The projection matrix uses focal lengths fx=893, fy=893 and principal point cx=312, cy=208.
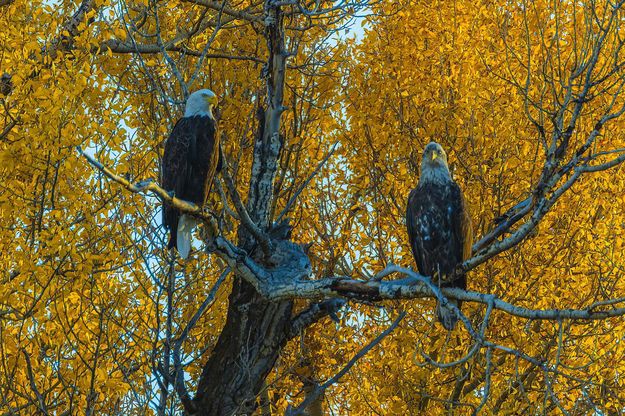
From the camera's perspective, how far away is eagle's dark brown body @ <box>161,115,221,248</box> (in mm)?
7859

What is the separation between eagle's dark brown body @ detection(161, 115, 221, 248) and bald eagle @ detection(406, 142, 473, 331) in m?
1.85

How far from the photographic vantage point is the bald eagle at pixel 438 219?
7.10 meters

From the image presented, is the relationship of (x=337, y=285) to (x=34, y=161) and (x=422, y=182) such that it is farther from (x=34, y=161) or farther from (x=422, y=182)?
(x=34, y=161)

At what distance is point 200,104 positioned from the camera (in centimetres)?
813

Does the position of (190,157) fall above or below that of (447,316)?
above

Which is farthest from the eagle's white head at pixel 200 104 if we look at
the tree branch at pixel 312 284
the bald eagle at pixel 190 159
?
the tree branch at pixel 312 284

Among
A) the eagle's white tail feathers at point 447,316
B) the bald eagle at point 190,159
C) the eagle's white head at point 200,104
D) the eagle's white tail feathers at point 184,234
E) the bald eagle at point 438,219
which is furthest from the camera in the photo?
the eagle's white head at point 200,104

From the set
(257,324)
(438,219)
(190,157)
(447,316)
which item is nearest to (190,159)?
(190,157)

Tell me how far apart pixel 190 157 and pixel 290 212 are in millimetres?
3789

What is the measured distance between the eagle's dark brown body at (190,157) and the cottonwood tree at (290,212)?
222 millimetres

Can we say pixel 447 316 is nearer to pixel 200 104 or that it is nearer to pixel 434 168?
pixel 434 168

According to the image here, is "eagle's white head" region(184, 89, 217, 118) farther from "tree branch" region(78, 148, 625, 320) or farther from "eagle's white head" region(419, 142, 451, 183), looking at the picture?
"eagle's white head" region(419, 142, 451, 183)

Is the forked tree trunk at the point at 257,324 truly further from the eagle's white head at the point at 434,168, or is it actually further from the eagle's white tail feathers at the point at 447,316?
the eagle's white tail feathers at the point at 447,316

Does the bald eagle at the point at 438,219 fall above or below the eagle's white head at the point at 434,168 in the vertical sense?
below
